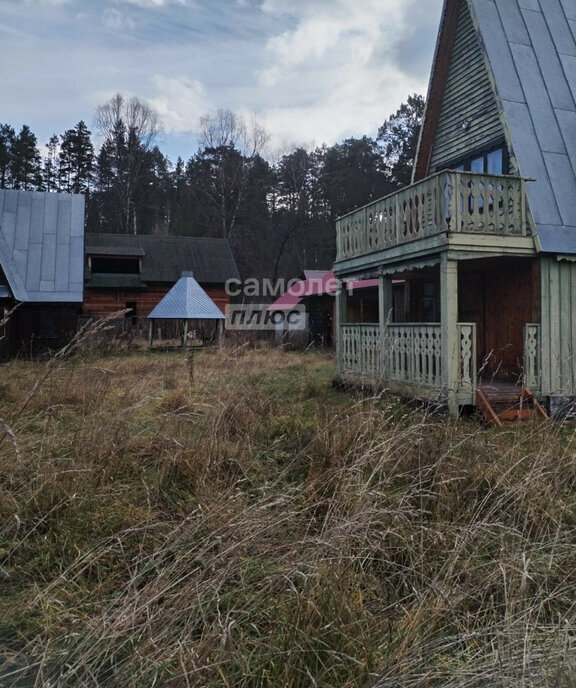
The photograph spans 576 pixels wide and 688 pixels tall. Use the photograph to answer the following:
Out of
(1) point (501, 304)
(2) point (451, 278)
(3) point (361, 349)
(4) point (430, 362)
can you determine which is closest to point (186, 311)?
(3) point (361, 349)

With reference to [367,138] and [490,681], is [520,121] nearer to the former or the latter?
[490,681]

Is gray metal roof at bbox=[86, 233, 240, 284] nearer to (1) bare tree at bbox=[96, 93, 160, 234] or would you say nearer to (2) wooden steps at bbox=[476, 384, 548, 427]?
(1) bare tree at bbox=[96, 93, 160, 234]

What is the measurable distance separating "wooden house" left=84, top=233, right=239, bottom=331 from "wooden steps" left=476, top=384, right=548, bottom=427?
20.8m

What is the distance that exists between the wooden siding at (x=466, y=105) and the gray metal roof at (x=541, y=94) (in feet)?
1.22

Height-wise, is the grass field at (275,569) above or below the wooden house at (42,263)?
below

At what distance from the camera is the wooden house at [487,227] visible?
7.51m

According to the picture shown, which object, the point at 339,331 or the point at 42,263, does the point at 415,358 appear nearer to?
the point at 339,331

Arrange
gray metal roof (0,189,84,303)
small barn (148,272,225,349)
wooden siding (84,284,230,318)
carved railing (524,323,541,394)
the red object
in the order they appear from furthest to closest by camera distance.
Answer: wooden siding (84,284,230,318) → the red object → small barn (148,272,225,349) → gray metal roof (0,189,84,303) → carved railing (524,323,541,394)

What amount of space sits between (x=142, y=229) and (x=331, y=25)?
3469 centimetres

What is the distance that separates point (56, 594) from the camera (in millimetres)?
2375

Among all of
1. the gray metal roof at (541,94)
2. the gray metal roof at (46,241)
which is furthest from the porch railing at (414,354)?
the gray metal roof at (46,241)

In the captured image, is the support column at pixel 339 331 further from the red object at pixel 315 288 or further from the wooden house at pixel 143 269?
the wooden house at pixel 143 269

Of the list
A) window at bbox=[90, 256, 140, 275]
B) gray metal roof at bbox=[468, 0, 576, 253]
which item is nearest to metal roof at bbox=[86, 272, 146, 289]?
window at bbox=[90, 256, 140, 275]

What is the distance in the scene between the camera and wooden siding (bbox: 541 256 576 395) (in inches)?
314
